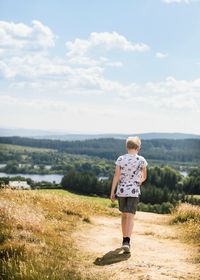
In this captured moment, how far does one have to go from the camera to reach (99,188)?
110 metres

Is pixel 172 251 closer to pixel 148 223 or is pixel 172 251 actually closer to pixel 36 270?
pixel 36 270

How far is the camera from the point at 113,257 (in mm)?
9750

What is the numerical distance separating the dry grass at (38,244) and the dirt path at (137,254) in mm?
361

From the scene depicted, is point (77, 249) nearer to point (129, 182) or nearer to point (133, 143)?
point (129, 182)

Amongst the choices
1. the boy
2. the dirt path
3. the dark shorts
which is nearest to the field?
the dirt path

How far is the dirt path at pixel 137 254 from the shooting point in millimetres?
8359

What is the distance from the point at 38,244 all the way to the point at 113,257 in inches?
62.0

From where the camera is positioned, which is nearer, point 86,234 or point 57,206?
point 86,234

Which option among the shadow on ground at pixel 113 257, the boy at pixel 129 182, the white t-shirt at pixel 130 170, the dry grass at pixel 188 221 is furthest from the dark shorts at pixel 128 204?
the dry grass at pixel 188 221

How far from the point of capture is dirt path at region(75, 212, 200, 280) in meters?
8.36

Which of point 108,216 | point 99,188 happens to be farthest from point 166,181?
point 108,216

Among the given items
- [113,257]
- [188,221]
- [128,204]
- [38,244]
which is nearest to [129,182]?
[128,204]

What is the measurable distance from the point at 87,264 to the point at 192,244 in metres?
3.63

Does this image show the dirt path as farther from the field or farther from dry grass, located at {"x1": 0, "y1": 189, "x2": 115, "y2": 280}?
dry grass, located at {"x1": 0, "y1": 189, "x2": 115, "y2": 280}
